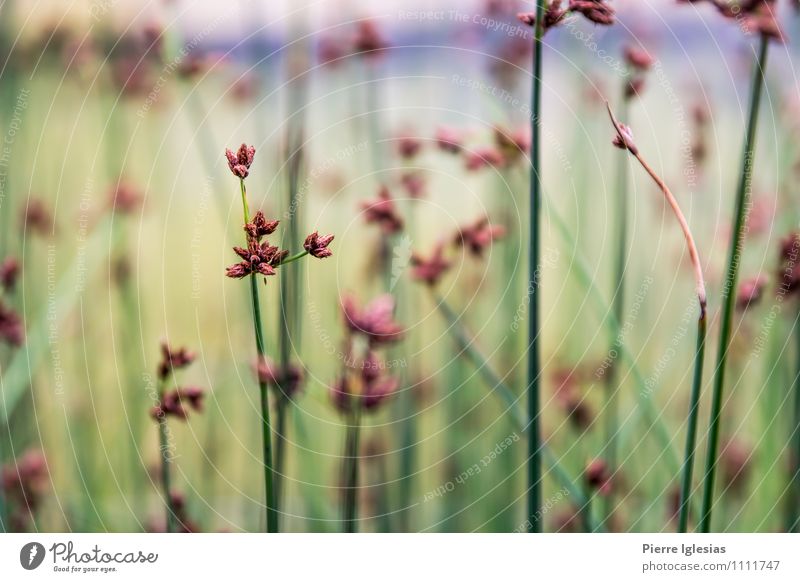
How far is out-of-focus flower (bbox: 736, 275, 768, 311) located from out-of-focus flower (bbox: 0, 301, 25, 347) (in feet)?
2.42

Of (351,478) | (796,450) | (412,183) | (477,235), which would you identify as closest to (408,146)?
(412,183)

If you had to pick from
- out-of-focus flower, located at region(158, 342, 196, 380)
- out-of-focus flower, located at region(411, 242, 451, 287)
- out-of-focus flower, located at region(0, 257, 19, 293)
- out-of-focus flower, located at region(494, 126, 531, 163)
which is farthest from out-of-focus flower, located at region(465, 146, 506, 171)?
out-of-focus flower, located at region(0, 257, 19, 293)

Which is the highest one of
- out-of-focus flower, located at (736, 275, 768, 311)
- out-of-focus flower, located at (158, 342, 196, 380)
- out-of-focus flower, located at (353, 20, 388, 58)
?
out-of-focus flower, located at (353, 20, 388, 58)

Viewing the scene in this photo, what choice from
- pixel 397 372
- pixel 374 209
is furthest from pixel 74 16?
pixel 397 372

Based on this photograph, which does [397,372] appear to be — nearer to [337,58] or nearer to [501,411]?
[501,411]

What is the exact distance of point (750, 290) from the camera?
2.49 feet

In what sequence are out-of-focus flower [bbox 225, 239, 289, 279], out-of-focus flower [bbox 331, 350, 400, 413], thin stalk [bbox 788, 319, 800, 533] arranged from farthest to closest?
thin stalk [bbox 788, 319, 800, 533] → out-of-focus flower [bbox 331, 350, 400, 413] → out-of-focus flower [bbox 225, 239, 289, 279]

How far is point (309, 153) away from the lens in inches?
34.1

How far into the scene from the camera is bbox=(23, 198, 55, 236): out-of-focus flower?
88 cm

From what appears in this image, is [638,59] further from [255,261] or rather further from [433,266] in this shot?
[255,261]

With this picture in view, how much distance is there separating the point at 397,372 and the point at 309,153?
10.3 inches

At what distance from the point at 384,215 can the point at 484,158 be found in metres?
0.13

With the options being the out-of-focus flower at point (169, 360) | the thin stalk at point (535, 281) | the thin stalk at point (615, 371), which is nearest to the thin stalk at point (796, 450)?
the thin stalk at point (615, 371)

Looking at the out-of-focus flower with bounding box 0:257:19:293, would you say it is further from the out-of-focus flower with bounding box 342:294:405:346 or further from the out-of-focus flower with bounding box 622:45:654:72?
the out-of-focus flower with bounding box 622:45:654:72
